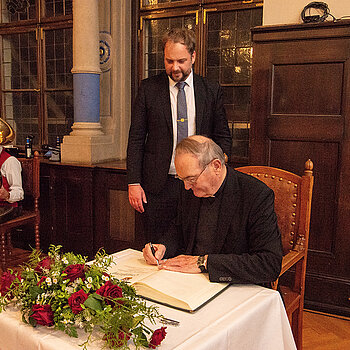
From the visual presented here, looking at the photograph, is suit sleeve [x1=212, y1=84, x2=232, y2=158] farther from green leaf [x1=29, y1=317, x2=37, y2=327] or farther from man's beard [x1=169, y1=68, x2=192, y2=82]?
green leaf [x1=29, y1=317, x2=37, y2=327]

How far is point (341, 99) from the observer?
299cm

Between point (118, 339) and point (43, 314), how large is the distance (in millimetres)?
245

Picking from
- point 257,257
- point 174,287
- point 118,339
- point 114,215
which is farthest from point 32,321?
point 114,215

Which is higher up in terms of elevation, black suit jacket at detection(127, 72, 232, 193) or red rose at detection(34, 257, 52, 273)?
black suit jacket at detection(127, 72, 232, 193)

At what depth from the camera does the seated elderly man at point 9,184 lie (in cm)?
381

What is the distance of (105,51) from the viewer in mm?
4723

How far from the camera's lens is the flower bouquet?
1.18 metres

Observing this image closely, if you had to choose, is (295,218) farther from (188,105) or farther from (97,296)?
(97,296)

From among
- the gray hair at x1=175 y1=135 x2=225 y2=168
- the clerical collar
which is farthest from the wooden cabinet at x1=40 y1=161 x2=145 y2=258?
the gray hair at x1=175 y1=135 x2=225 y2=168

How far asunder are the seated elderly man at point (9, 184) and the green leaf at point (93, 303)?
9.17 feet

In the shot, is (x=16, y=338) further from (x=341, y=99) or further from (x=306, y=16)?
(x=306, y=16)

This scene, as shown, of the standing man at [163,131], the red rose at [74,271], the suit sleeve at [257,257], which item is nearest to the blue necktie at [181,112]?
the standing man at [163,131]

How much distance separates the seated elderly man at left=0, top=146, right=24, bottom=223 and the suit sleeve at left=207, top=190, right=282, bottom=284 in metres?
2.57

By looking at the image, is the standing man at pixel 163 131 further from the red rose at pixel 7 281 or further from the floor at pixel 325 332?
the red rose at pixel 7 281
